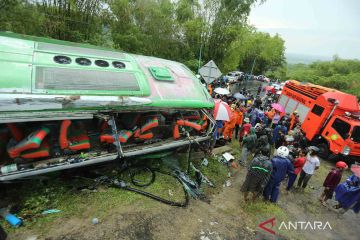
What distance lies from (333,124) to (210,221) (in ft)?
24.8

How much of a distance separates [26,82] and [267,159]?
4843 millimetres

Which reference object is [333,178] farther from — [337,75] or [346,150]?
[337,75]

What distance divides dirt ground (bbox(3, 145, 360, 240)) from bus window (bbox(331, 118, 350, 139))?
3574 mm

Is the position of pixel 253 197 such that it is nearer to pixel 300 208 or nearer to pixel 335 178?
pixel 300 208

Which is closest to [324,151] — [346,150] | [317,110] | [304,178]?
A: [346,150]

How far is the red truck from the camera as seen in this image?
884 centimetres

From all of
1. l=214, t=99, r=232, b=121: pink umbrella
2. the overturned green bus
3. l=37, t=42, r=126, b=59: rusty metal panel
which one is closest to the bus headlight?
l=214, t=99, r=232, b=121: pink umbrella

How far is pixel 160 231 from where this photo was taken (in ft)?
13.2

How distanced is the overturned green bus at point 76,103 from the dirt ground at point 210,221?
1.00 metres

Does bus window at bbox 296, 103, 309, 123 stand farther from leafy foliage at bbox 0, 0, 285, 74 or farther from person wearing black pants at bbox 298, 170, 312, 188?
leafy foliage at bbox 0, 0, 285, 74

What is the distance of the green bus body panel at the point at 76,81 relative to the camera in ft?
12.1

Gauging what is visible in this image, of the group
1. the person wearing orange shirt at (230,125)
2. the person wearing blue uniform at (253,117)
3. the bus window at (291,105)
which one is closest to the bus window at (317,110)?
the bus window at (291,105)

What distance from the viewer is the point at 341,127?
916 cm

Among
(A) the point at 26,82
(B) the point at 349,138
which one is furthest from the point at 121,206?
(B) the point at 349,138
